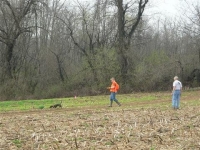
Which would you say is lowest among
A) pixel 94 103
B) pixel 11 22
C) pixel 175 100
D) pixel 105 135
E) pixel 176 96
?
pixel 105 135

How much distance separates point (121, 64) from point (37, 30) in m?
15.4

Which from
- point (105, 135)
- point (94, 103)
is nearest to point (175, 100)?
point (94, 103)

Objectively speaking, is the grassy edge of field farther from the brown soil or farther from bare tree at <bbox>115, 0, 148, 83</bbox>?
bare tree at <bbox>115, 0, 148, 83</bbox>

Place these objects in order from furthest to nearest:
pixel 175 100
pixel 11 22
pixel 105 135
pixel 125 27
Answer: pixel 125 27, pixel 11 22, pixel 175 100, pixel 105 135

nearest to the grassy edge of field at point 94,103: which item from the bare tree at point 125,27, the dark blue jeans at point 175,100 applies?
the dark blue jeans at point 175,100

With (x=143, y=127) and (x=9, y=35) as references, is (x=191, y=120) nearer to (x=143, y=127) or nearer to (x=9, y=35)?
(x=143, y=127)

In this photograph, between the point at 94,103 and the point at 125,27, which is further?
the point at 125,27

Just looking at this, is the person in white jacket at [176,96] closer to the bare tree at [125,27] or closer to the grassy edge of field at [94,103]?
the grassy edge of field at [94,103]

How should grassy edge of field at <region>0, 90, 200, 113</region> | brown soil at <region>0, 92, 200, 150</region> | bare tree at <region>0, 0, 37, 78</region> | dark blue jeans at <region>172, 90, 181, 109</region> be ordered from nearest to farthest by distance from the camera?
brown soil at <region>0, 92, 200, 150</region> < dark blue jeans at <region>172, 90, 181, 109</region> < grassy edge of field at <region>0, 90, 200, 113</region> < bare tree at <region>0, 0, 37, 78</region>

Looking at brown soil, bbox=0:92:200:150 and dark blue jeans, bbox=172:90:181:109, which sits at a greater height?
dark blue jeans, bbox=172:90:181:109

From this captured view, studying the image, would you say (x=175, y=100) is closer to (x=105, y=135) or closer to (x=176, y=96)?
(x=176, y=96)

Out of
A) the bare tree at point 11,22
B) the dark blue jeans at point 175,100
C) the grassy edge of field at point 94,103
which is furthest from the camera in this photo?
the bare tree at point 11,22

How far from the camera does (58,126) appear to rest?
1228cm

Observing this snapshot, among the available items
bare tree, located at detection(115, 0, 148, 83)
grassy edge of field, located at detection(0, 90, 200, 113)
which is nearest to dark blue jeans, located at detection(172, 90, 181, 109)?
grassy edge of field, located at detection(0, 90, 200, 113)
